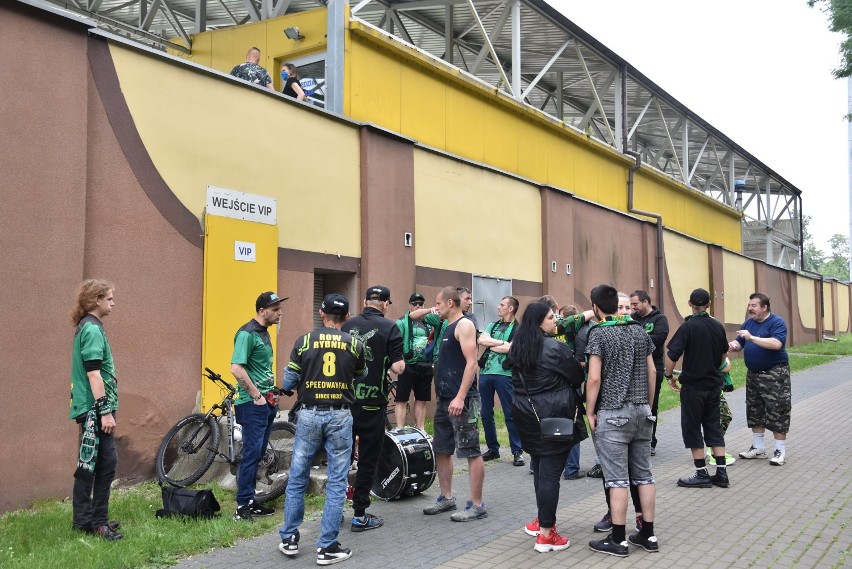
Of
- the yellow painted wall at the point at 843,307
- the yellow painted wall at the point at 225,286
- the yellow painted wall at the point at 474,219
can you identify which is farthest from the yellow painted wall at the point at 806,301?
the yellow painted wall at the point at 225,286

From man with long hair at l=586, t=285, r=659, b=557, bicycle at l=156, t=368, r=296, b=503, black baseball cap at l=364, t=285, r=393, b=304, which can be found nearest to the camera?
man with long hair at l=586, t=285, r=659, b=557

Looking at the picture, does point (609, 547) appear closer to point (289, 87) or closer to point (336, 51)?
point (289, 87)

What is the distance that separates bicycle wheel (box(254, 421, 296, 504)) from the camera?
7309mm

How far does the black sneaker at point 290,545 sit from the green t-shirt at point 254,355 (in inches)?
54.6

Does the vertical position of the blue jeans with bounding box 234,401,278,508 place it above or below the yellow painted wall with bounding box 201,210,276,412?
below

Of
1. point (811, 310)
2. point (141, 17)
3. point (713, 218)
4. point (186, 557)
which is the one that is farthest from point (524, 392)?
point (811, 310)

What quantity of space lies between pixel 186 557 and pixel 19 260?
306 cm

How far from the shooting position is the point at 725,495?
7.82 m

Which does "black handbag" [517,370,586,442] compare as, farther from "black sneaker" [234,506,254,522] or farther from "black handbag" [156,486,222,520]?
"black handbag" [156,486,222,520]

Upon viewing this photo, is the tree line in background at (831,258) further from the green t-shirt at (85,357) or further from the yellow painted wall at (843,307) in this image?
the green t-shirt at (85,357)

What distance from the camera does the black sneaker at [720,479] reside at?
8.16 m

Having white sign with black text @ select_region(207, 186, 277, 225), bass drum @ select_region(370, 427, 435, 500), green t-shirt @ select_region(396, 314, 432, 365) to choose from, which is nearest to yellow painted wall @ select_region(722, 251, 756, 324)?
green t-shirt @ select_region(396, 314, 432, 365)

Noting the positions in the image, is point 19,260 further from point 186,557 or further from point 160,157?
point 186,557

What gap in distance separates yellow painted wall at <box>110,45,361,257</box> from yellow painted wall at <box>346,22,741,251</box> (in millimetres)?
1327
